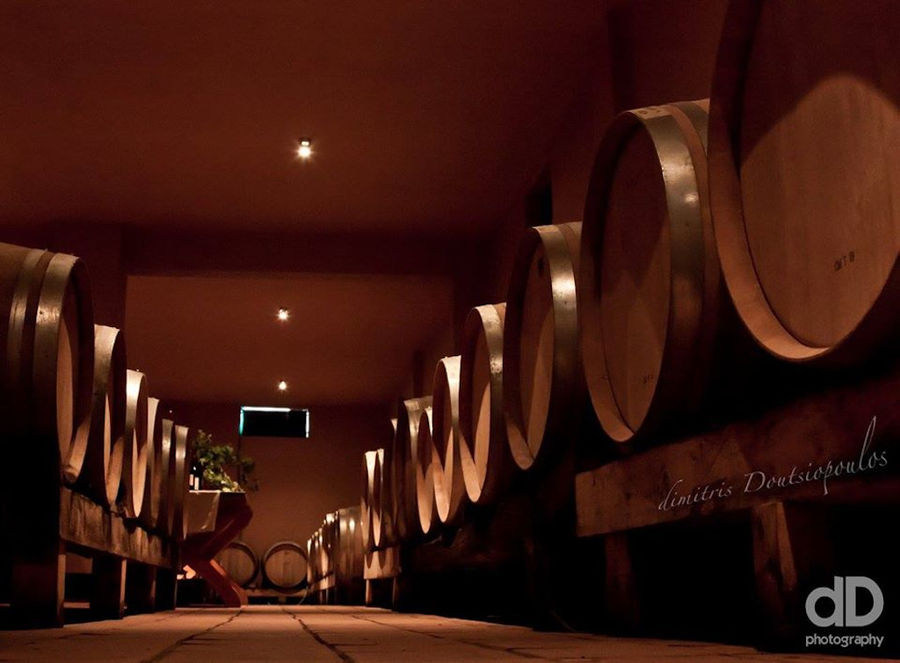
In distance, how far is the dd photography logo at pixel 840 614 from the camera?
1.85 meters

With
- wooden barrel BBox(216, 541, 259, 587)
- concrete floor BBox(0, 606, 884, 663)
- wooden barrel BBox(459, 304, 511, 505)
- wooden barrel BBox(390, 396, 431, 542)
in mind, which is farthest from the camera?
wooden barrel BBox(216, 541, 259, 587)

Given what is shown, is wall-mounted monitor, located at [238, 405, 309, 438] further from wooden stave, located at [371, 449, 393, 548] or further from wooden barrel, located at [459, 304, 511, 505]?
wooden barrel, located at [459, 304, 511, 505]

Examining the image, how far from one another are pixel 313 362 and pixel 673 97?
10.7 meters

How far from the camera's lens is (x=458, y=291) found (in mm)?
10312

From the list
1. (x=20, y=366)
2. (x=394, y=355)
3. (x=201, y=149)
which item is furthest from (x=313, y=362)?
(x=20, y=366)

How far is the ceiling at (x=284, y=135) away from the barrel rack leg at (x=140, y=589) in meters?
3.02

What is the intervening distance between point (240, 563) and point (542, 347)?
1564cm

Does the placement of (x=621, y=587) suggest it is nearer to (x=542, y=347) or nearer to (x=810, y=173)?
(x=542, y=347)

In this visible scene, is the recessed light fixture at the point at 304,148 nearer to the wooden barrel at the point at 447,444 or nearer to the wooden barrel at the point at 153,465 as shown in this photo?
the wooden barrel at the point at 153,465

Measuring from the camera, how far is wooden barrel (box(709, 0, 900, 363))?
5.34 feet

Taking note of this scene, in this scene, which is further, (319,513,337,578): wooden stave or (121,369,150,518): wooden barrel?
(319,513,337,578): wooden stave

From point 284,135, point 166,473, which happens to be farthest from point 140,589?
point 284,135

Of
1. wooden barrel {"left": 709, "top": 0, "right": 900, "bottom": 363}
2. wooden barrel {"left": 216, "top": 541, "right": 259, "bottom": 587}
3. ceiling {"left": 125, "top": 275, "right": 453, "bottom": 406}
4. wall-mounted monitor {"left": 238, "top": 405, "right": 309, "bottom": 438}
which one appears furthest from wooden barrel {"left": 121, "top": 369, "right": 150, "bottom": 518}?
wall-mounted monitor {"left": 238, "top": 405, "right": 309, "bottom": 438}

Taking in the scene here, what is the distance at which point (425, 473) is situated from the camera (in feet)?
18.8
